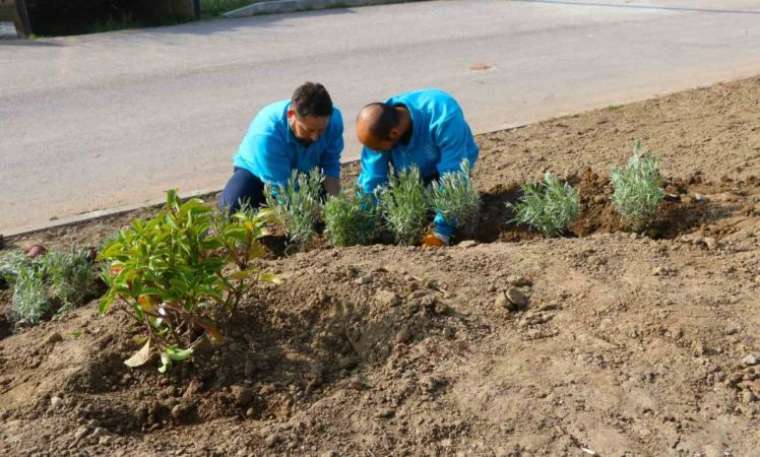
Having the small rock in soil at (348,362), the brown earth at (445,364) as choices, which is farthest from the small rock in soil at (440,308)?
the small rock in soil at (348,362)

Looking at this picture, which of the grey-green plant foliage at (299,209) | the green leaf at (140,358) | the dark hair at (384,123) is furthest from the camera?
the dark hair at (384,123)

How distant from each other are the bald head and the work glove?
2.03 ft

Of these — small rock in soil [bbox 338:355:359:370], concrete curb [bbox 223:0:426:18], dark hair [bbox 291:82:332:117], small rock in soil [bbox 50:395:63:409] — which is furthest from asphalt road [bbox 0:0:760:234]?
small rock in soil [bbox 338:355:359:370]

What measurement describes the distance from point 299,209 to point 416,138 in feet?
2.99

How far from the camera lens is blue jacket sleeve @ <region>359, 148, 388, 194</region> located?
575 cm

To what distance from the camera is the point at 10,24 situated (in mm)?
12234

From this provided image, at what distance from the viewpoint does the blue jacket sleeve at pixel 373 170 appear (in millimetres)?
5750

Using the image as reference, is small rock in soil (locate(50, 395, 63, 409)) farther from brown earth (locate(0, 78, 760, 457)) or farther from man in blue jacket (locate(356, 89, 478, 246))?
man in blue jacket (locate(356, 89, 478, 246))

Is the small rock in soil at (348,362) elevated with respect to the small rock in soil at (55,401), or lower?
lower

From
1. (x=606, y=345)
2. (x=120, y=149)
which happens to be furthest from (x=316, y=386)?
(x=120, y=149)

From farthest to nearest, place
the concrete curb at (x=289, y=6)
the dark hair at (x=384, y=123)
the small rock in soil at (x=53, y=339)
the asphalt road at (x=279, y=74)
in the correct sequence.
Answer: the concrete curb at (x=289, y=6) → the asphalt road at (x=279, y=74) → the dark hair at (x=384, y=123) → the small rock in soil at (x=53, y=339)

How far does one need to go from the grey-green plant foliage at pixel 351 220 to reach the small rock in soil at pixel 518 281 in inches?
46.5

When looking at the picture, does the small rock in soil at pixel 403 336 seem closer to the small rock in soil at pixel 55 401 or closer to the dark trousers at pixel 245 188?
the small rock in soil at pixel 55 401

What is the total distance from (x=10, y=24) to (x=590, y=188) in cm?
933
